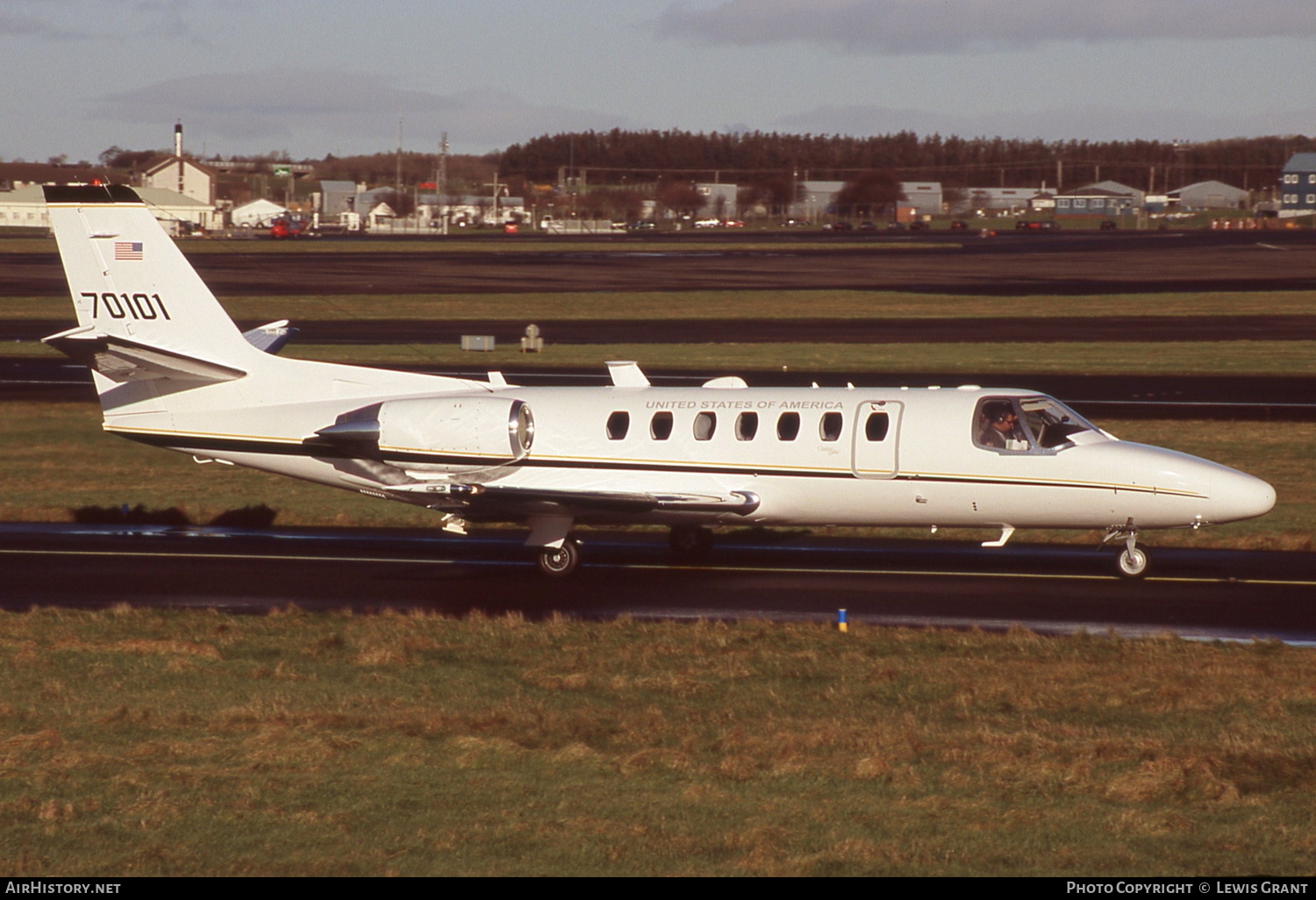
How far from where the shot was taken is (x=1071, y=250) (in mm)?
113312

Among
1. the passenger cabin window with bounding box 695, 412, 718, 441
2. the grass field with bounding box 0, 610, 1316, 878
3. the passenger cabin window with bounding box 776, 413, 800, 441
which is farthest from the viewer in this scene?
the passenger cabin window with bounding box 695, 412, 718, 441

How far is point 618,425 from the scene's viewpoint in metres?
23.0

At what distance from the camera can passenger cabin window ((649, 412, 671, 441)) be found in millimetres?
22781

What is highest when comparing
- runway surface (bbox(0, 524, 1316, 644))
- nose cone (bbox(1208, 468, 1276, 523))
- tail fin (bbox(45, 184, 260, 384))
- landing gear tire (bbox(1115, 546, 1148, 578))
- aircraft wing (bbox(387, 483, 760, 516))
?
tail fin (bbox(45, 184, 260, 384))

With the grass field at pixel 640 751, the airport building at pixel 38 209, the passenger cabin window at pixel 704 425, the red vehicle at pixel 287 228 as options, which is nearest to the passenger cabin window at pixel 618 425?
the passenger cabin window at pixel 704 425

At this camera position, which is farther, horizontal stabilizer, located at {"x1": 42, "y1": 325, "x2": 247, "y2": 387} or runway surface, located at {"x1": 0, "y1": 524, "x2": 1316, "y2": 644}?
horizontal stabilizer, located at {"x1": 42, "y1": 325, "x2": 247, "y2": 387}

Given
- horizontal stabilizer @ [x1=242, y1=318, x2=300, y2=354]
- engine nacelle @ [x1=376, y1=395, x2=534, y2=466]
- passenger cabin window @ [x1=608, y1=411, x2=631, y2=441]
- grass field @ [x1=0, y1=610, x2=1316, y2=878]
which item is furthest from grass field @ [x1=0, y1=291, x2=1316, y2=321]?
grass field @ [x1=0, y1=610, x2=1316, y2=878]

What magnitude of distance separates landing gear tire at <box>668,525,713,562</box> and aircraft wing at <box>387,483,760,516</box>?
5.24ft

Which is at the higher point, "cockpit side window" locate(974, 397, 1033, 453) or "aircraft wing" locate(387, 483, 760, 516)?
"cockpit side window" locate(974, 397, 1033, 453)

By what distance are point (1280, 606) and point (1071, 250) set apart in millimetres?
98198

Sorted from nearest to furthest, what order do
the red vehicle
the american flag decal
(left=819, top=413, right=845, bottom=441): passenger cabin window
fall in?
(left=819, top=413, right=845, bottom=441): passenger cabin window → the american flag decal → the red vehicle

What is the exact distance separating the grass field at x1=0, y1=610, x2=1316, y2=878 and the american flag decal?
7770mm

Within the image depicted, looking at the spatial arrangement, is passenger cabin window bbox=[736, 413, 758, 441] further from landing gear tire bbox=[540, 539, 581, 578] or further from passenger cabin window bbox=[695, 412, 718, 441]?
landing gear tire bbox=[540, 539, 581, 578]

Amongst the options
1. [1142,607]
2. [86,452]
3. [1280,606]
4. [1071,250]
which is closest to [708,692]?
[1142,607]
